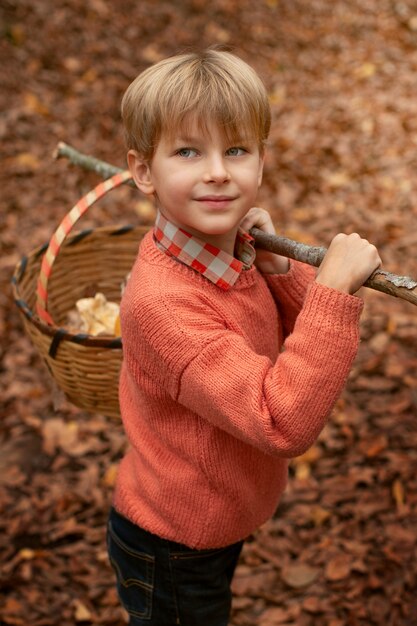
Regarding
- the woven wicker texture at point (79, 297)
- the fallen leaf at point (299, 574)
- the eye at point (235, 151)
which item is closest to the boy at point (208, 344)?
the eye at point (235, 151)

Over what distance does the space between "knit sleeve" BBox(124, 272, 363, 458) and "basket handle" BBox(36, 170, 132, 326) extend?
74cm

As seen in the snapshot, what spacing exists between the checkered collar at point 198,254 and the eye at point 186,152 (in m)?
0.16

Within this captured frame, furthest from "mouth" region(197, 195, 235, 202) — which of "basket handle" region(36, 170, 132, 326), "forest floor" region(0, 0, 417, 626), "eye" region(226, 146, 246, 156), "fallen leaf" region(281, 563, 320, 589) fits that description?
"fallen leaf" region(281, 563, 320, 589)

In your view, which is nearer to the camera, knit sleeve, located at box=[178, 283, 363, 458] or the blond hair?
knit sleeve, located at box=[178, 283, 363, 458]

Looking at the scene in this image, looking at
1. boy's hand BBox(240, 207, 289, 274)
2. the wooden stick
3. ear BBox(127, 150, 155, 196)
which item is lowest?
boy's hand BBox(240, 207, 289, 274)

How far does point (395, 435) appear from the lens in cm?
353

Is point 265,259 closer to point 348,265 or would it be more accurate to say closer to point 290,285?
point 290,285

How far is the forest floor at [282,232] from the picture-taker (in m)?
3.05

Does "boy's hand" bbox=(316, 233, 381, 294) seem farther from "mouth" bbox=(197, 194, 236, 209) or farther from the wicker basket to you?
the wicker basket

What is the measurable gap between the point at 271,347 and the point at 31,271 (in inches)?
46.3

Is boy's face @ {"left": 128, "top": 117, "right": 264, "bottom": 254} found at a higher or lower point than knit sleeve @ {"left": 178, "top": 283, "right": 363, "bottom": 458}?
higher

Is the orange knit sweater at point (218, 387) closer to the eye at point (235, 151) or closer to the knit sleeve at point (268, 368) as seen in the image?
the knit sleeve at point (268, 368)

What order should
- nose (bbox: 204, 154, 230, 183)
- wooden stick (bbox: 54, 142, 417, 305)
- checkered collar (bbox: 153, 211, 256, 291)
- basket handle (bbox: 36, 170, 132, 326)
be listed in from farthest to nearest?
basket handle (bbox: 36, 170, 132, 326) < checkered collar (bbox: 153, 211, 256, 291) < nose (bbox: 204, 154, 230, 183) < wooden stick (bbox: 54, 142, 417, 305)

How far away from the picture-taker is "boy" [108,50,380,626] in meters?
1.49
